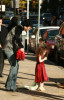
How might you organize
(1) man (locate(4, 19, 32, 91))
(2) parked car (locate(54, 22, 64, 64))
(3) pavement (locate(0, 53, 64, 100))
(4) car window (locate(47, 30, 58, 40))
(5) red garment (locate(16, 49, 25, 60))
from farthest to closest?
(4) car window (locate(47, 30, 58, 40))
(2) parked car (locate(54, 22, 64, 64))
(1) man (locate(4, 19, 32, 91))
(5) red garment (locate(16, 49, 25, 60))
(3) pavement (locate(0, 53, 64, 100))

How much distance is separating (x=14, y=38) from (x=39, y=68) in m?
0.88

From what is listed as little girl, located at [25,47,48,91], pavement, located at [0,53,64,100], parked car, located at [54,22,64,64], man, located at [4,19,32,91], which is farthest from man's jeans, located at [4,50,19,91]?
parked car, located at [54,22,64,64]

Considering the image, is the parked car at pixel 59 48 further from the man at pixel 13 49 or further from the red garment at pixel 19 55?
the red garment at pixel 19 55

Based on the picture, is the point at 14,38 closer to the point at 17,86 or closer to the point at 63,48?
the point at 17,86

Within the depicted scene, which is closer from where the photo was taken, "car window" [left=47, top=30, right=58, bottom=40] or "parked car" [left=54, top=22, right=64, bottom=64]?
"parked car" [left=54, top=22, right=64, bottom=64]

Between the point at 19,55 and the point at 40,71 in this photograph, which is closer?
the point at 19,55

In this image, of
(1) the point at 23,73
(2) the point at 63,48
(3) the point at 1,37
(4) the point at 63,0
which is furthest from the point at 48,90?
(4) the point at 63,0

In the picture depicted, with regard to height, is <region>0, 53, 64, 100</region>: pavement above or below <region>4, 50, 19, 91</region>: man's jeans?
below

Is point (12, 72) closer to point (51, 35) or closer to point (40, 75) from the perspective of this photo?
point (40, 75)

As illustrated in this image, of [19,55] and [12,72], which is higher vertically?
[19,55]

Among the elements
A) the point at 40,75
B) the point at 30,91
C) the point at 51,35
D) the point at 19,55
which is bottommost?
the point at 51,35

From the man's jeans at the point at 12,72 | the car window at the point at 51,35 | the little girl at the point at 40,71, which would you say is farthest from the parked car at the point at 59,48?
the man's jeans at the point at 12,72

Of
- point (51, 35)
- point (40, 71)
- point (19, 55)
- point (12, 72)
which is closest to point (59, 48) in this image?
point (51, 35)

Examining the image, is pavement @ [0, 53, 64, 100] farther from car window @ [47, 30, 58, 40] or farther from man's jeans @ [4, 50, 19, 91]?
car window @ [47, 30, 58, 40]
